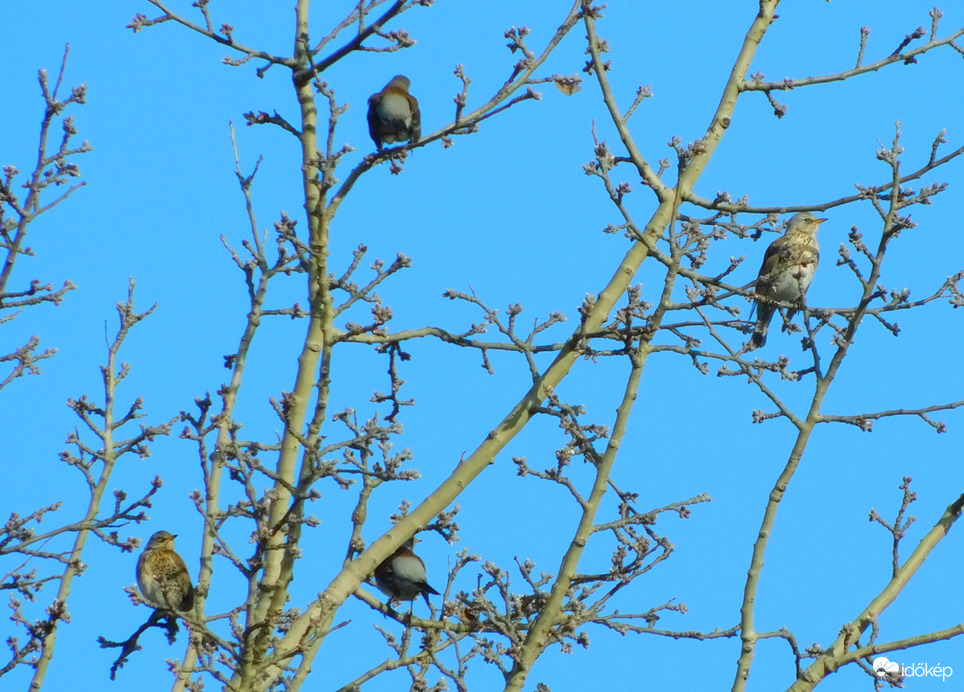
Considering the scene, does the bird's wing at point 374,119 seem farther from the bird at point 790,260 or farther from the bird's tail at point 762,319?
the bird's tail at point 762,319

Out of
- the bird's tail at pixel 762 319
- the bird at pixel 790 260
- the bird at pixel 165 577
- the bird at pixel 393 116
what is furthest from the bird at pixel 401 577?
the bird's tail at pixel 762 319

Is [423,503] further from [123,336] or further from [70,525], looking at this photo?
[123,336]

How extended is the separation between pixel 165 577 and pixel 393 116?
149 inches

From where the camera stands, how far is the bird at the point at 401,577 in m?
7.43

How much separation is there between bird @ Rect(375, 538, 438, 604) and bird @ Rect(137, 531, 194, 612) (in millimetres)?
1616

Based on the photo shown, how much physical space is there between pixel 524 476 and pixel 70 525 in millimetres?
2497

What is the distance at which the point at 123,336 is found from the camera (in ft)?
24.7

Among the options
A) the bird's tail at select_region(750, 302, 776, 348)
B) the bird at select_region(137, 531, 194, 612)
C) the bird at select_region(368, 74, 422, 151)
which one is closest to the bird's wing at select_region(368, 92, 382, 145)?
the bird at select_region(368, 74, 422, 151)

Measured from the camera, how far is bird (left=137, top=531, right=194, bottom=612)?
27.1ft

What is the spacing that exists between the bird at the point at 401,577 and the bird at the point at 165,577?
5.30 feet

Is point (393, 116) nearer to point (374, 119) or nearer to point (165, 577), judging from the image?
point (374, 119)

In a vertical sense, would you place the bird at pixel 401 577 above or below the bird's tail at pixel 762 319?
below

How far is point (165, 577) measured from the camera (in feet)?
27.2

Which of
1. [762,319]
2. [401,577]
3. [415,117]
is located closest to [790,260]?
[762,319]
